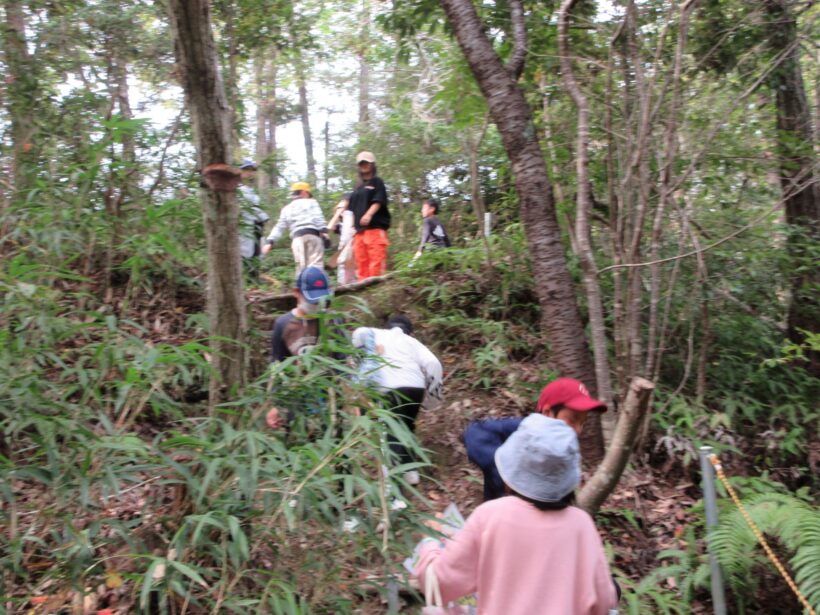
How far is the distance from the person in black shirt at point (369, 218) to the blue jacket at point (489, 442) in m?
5.92

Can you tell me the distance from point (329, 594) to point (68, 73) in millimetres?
7513

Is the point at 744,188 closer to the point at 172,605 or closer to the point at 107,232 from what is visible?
the point at 107,232

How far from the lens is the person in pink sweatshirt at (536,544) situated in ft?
Answer: 8.45

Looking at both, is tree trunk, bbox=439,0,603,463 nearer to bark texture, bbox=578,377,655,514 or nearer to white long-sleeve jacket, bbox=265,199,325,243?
bark texture, bbox=578,377,655,514

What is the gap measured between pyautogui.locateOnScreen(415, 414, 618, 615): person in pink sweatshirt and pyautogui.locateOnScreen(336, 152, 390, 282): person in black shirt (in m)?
7.20

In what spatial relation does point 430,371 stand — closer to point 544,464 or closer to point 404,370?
point 404,370

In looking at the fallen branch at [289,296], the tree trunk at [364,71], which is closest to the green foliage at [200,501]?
the fallen branch at [289,296]

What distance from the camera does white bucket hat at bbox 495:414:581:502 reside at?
258 cm

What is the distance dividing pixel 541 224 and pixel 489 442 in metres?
3.11

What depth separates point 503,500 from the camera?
2.67 m

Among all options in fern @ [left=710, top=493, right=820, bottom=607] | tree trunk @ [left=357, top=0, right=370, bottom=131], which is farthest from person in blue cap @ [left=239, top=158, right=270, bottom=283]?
tree trunk @ [left=357, top=0, right=370, bottom=131]

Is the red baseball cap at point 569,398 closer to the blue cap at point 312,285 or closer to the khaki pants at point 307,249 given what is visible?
the blue cap at point 312,285

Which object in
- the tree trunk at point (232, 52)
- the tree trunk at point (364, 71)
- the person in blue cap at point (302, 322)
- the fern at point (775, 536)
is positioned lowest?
the fern at point (775, 536)

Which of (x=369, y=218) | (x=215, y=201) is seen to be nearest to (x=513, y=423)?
(x=215, y=201)
